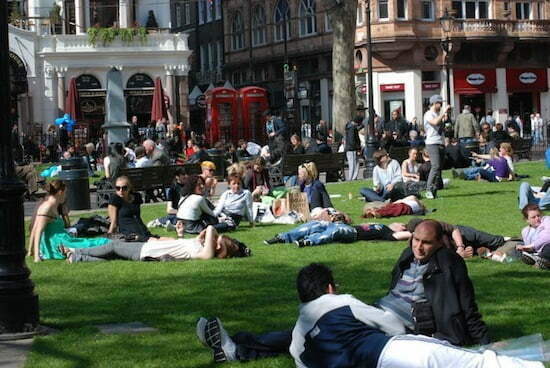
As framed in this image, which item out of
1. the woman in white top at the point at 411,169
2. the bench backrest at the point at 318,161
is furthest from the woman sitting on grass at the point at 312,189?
the bench backrest at the point at 318,161

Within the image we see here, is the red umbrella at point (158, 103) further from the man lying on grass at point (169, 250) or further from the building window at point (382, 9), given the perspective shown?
the man lying on grass at point (169, 250)

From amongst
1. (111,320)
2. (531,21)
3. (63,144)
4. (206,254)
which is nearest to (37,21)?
(63,144)

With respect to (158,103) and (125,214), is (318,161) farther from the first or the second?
(158,103)

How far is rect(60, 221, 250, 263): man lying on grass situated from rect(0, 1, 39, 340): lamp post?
A: 17.5 feet

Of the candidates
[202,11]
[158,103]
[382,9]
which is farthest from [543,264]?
[202,11]

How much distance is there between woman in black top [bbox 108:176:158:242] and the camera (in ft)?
54.4

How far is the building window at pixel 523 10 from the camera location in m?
60.9

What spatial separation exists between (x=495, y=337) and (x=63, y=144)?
118ft

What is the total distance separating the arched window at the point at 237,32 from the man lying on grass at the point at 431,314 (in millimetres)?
63101

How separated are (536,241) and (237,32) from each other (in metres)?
60.1

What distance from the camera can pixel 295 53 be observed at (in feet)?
213

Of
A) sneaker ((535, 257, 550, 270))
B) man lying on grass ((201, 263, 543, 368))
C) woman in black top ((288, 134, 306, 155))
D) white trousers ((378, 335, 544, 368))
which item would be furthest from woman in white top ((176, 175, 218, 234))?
woman in black top ((288, 134, 306, 155))

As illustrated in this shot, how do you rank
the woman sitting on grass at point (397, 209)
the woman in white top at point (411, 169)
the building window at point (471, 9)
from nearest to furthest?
1. the woman sitting on grass at point (397, 209)
2. the woman in white top at point (411, 169)
3. the building window at point (471, 9)

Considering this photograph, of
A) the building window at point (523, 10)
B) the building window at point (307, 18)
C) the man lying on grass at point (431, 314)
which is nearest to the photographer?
the man lying on grass at point (431, 314)
